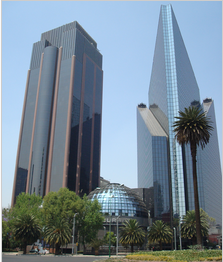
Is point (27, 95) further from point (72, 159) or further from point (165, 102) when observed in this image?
point (165, 102)

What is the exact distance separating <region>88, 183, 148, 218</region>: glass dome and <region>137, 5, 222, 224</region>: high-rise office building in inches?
319

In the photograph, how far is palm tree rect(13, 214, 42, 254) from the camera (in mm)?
61016

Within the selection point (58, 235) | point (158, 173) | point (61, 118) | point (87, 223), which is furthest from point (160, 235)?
point (61, 118)

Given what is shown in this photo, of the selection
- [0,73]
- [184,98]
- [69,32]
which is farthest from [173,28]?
[0,73]

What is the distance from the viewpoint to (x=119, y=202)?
110750mm

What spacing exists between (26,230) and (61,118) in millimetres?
87473

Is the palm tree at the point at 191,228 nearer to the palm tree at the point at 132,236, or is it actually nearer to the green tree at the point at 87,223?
the palm tree at the point at 132,236

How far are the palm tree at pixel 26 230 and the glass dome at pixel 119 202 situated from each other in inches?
1768

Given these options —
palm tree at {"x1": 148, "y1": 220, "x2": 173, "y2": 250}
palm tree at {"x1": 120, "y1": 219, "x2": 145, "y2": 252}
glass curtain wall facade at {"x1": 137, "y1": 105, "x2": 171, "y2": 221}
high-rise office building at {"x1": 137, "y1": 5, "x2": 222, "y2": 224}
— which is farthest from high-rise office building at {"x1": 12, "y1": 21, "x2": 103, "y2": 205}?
palm tree at {"x1": 120, "y1": 219, "x2": 145, "y2": 252}

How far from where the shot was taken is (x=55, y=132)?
141125 millimetres

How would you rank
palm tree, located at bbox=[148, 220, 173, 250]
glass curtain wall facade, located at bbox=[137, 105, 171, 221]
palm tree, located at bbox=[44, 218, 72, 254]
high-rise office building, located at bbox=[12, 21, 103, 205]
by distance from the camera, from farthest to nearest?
1. high-rise office building, located at bbox=[12, 21, 103, 205]
2. glass curtain wall facade, located at bbox=[137, 105, 171, 221]
3. palm tree, located at bbox=[148, 220, 173, 250]
4. palm tree, located at bbox=[44, 218, 72, 254]

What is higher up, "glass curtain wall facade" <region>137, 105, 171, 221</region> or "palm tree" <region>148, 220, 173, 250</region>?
"glass curtain wall facade" <region>137, 105, 171, 221</region>

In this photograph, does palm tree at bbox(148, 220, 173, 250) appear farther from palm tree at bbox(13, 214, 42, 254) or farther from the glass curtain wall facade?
the glass curtain wall facade

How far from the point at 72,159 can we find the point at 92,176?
23.1 meters
